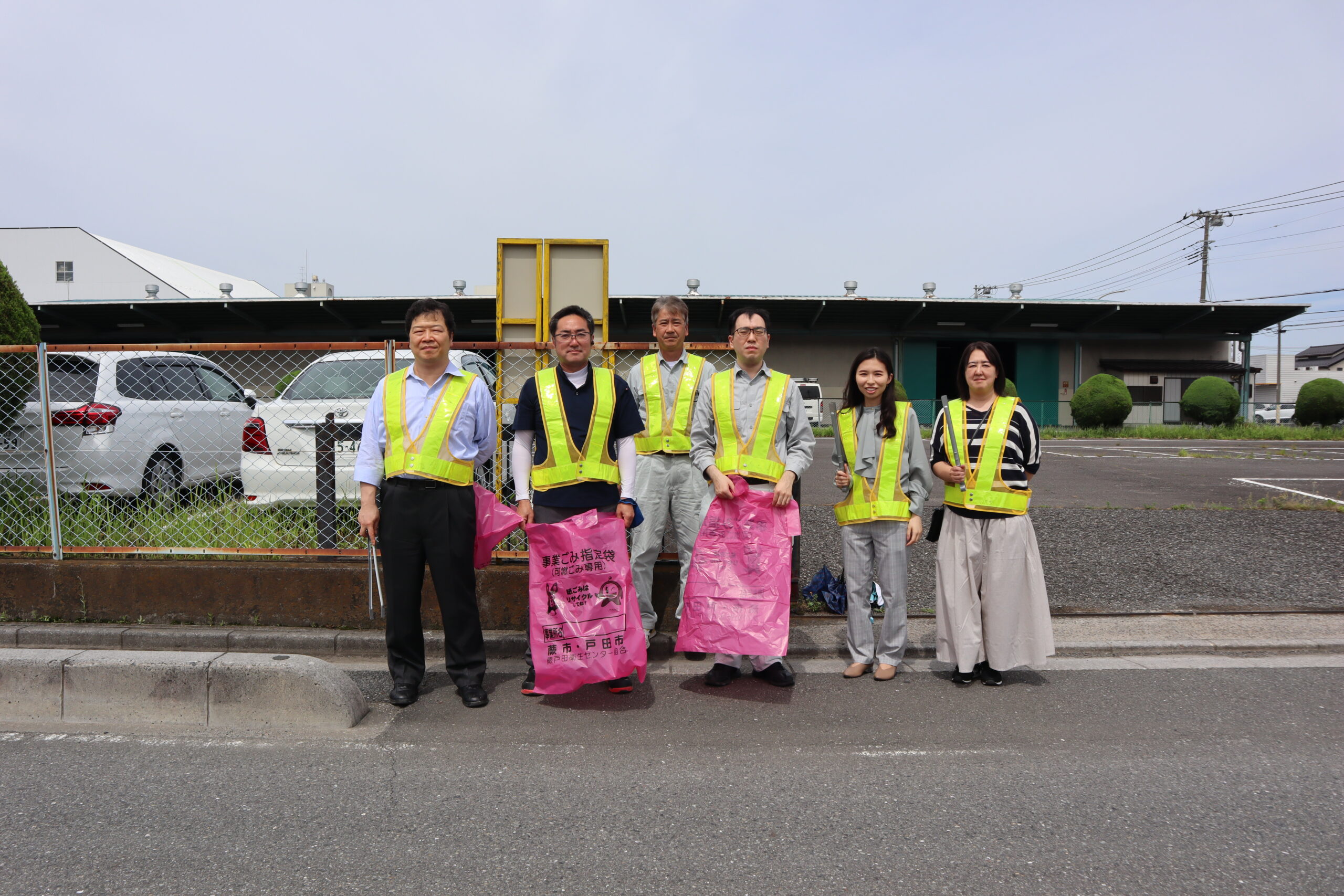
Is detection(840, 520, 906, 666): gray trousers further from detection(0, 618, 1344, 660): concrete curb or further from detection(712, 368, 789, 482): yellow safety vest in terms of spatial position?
detection(712, 368, 789, 482): yellow safety vest

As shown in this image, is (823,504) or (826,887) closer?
(826,887)

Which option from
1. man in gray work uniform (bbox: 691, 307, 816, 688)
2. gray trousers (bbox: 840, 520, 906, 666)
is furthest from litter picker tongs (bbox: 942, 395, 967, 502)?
man in gray work uniform (bbox: 691, 307, 816, 688)

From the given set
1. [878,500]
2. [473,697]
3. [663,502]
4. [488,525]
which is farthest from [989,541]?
[473,697]

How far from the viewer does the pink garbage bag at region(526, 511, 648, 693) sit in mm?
3895

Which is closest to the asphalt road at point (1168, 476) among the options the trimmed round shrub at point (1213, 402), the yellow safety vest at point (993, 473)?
the yellow safety vest at point (993, 473)

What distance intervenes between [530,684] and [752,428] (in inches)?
71.0

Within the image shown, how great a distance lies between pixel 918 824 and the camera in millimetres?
2779

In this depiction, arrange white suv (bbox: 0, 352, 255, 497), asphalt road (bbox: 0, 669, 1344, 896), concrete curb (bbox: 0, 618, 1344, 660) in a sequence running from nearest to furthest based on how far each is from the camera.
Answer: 1. asphalt road (bbox: 0, 669, 1344, 896)
2. concrete curb (bbox: 0, 618, 1344, 660)
3. white suv (bbox: 0, 352, 255, 497)

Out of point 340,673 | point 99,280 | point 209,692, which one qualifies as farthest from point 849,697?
point 99,280

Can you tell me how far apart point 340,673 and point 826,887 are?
2.59 meters

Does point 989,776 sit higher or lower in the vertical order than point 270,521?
lower

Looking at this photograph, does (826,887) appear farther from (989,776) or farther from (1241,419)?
(1241,419)

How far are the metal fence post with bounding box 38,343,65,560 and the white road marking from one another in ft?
41.1

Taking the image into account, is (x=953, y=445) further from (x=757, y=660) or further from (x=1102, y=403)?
(x=1102, y=403)
